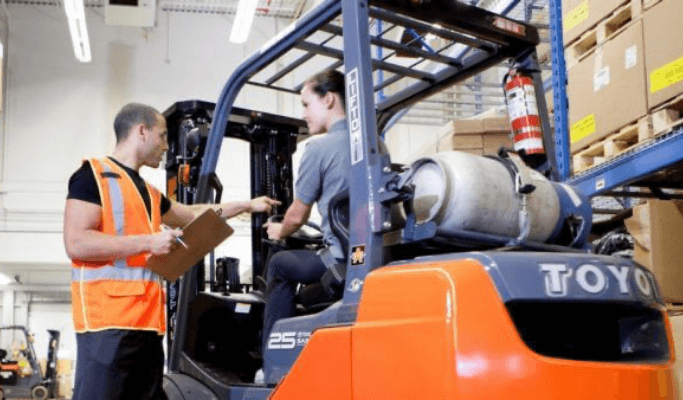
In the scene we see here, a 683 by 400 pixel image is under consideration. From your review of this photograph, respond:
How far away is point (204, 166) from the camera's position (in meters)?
4.41

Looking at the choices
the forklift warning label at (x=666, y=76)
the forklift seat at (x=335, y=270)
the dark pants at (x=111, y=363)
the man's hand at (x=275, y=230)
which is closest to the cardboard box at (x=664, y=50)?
the forklift warning label at (x=666, y=76)

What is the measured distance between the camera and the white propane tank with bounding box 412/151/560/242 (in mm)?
2816

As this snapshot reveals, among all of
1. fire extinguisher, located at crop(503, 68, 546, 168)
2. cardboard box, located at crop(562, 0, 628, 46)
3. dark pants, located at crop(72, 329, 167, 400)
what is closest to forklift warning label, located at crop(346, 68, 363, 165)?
fire extinguisher, located at crop(503, 68, 546, 168)

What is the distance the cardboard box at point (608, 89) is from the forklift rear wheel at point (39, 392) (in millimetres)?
17949

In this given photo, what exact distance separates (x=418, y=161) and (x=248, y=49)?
14.4m

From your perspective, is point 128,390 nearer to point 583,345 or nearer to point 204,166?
point 204,166

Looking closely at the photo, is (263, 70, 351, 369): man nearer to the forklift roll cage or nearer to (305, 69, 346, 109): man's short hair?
(305, 69, 346, 109): man's short hair

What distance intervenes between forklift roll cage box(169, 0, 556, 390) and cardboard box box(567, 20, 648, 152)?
47.1 inches

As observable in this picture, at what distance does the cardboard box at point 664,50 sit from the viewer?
4.38m

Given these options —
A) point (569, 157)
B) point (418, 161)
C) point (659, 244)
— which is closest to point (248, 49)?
point (569, 157)

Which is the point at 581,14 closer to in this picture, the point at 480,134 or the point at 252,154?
the point at 480,134

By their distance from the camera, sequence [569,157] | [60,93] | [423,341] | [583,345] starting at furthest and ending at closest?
1. [60,93]
2. [569,157]
3. [583,345]
4. [423,341]

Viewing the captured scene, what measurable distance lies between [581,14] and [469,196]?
3.11 meters

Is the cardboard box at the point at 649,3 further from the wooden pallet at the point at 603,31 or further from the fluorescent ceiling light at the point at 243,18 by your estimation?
the fluorescent ceiling light at the point at 243,18
